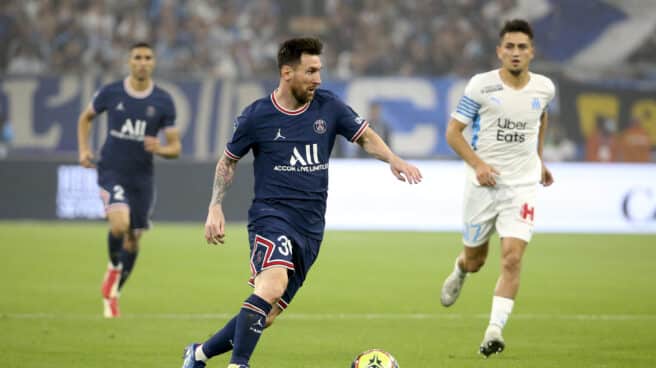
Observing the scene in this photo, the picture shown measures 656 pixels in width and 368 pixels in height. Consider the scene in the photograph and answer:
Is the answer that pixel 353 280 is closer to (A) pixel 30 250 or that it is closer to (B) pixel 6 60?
(A) pixel 30 250

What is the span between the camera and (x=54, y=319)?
10820 mm

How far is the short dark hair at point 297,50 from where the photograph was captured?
7203mm

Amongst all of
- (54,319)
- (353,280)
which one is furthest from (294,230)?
(353,280)

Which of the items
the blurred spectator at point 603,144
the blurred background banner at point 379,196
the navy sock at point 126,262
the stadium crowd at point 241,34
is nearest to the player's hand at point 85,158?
the navy sock at point 126,262

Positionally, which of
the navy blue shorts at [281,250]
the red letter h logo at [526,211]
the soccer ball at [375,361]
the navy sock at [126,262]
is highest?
the red letter h logo at [526,211]

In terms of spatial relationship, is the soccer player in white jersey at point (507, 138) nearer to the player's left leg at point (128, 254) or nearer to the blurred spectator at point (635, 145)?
the player's left leg at point (128, 254)

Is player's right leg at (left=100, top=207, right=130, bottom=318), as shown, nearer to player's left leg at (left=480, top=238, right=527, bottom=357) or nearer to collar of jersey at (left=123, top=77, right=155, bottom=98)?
collar of jersey at (left=123, top=77, right=155, bottom=98)

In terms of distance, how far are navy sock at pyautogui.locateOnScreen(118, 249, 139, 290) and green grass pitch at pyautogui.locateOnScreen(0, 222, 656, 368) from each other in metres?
0.34

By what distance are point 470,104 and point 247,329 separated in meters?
3.28

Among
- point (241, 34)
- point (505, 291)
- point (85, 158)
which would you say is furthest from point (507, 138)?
point (241, 34)

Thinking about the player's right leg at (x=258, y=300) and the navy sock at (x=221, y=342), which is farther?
the navy sock at (x=221, y=342)

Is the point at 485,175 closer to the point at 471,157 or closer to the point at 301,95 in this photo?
the point at 471,157

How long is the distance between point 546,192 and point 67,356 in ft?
48.2

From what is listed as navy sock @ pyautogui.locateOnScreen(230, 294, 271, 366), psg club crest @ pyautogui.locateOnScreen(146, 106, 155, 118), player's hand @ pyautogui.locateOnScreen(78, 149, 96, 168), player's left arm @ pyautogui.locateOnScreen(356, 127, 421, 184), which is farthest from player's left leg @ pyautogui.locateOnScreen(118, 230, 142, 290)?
navy sock @ pyautogui.locateOnScreen(230, 294, 271, 366)
